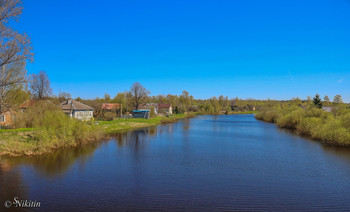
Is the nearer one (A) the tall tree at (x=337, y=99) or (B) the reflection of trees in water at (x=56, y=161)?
(B) the reflection of trees in water at (x=56, y=161)

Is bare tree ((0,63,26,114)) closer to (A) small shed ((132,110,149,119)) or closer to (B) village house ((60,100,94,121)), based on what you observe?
(B) village house ((60,100,94,121))

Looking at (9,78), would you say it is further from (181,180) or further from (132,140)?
(181,180)

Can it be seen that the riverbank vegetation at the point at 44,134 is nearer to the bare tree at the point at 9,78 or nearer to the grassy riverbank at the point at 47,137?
the grassy riverbank at the point at 47,137

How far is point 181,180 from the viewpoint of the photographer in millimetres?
13758

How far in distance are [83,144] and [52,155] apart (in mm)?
5332

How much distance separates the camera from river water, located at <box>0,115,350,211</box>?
35.2 ft

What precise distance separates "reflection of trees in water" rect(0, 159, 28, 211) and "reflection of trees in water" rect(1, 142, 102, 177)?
1.34 metres

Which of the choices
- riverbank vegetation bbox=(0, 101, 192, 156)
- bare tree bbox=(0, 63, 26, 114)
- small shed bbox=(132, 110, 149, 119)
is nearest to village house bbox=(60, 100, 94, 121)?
riverbank vegetation bbox=(0, 101, 192, 156)

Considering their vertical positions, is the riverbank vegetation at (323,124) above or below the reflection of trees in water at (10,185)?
above

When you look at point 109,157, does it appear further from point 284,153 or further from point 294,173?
point 284,153

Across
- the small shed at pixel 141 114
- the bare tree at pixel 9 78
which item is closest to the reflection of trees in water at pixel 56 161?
the bare tree at pixel 9 78

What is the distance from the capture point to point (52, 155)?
2011 centimetres

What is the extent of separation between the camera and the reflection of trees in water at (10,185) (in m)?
11.2

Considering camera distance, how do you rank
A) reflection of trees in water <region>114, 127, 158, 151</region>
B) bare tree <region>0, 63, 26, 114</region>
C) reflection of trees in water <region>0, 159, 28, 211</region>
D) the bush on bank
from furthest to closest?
reflection of trees in water <region>114, 127, 158, 151</region> < bare tree <region>0, 63, 26, 114</region> < the bush on bank < reflection of trees in water <region>0, 159, 28, 211</region>
